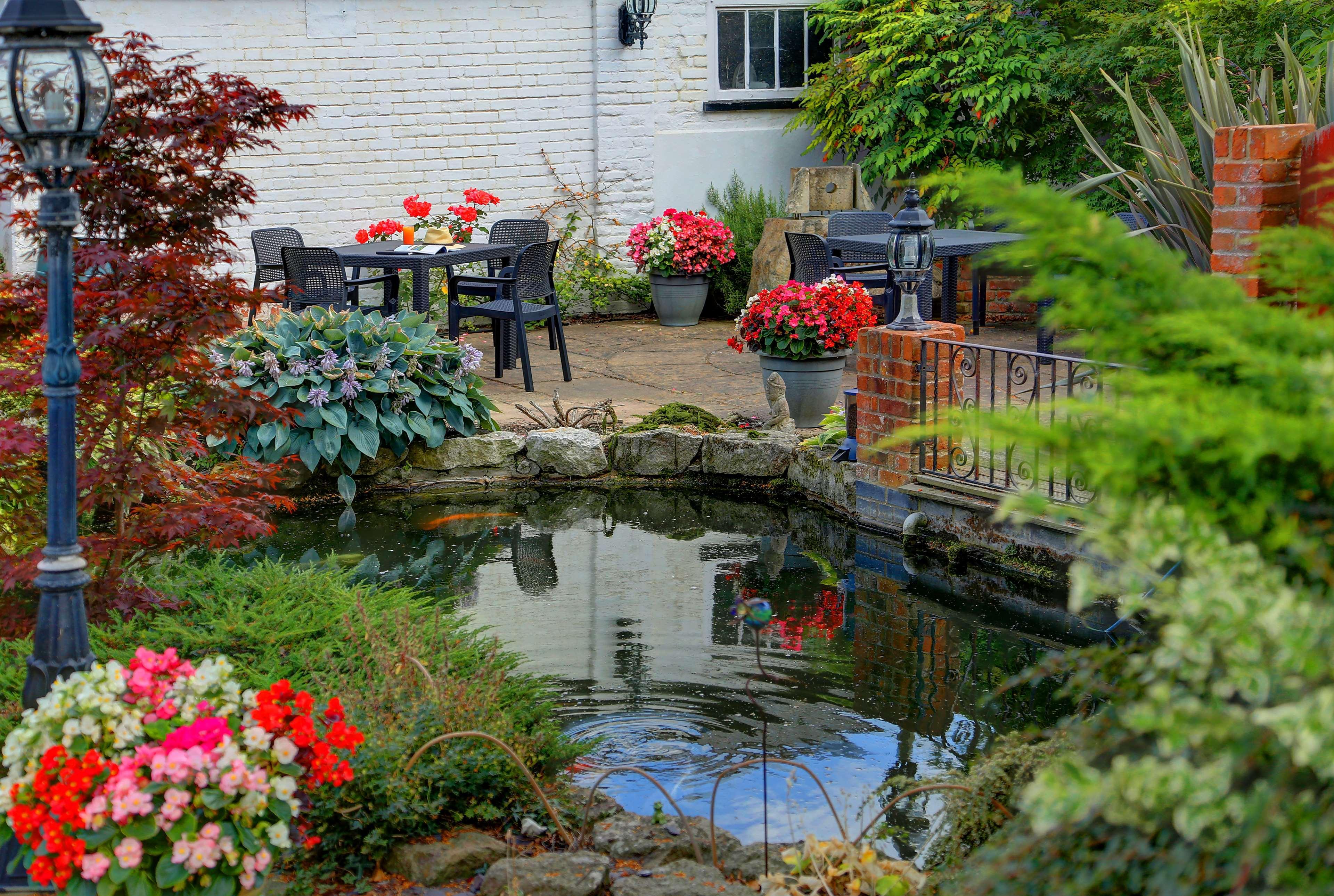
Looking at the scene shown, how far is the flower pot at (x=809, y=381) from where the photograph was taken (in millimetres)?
7305

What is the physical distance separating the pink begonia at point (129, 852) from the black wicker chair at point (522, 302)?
6.25 m

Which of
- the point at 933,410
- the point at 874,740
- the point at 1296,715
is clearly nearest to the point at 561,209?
the point at 933,410

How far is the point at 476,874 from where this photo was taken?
9.73 feet

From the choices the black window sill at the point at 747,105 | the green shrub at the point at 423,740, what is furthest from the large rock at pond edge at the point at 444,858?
the black window sill at the point at 747,105

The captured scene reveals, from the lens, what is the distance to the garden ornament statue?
7.29 meters

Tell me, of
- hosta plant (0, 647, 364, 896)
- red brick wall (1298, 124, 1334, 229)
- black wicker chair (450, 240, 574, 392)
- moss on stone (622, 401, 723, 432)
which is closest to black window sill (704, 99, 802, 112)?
black wicker chair (450, 240, 574, 392)

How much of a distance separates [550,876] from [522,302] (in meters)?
6.76

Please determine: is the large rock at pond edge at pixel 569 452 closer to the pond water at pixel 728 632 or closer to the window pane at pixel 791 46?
the pond water at pixel 728 632

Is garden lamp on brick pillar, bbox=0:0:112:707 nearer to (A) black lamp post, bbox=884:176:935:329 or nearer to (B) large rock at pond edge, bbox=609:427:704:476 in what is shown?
(A) black lamp post, bbox=884:176:935:329

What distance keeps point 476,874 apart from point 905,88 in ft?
31.1

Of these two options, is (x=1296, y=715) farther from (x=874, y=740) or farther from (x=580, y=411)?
(x=580, y=411)

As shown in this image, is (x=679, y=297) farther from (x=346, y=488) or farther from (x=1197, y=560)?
(x=1197, y=560)

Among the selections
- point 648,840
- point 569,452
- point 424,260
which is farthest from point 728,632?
point 424,260

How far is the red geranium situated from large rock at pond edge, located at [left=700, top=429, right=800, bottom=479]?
1.70 ft
